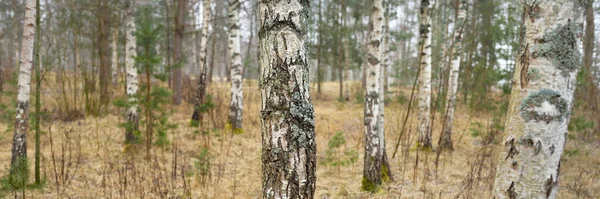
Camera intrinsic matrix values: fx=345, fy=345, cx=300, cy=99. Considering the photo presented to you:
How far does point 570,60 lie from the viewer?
5.36 feet

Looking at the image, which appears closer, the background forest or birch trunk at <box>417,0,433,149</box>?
the background forest

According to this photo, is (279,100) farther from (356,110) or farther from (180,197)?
(356,110)

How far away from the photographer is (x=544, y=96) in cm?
165

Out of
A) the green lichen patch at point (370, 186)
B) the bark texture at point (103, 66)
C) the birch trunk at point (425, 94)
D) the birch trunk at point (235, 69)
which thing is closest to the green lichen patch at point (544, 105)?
the green lichen patch at point (370, 186)

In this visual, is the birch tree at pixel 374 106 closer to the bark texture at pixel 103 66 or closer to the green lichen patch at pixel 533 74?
the green lichen patch at pixel 533 74

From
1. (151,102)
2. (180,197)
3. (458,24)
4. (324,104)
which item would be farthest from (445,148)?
(324,104)

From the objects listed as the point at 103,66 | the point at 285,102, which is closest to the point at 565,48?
the point at 285,102

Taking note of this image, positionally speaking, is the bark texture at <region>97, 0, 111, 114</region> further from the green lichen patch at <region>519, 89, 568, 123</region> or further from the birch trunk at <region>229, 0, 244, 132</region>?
the green lichen patch at <region>519, 89, 568, 123</region>

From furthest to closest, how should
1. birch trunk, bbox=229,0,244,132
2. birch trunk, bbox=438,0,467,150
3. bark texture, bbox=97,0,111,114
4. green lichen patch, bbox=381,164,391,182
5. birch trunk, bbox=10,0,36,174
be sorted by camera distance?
bark texture, bbox=97,0,111,114 < birch trunk, bbox=229,0,244,132 < birch trunk, bbox=438,0,467,150 < green lichen patch, bbox=381,164,391,182 < birch trunk, bbox=10,0,36,174

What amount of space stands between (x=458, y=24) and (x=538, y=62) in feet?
20.2

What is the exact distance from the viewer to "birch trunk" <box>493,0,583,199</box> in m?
1.63

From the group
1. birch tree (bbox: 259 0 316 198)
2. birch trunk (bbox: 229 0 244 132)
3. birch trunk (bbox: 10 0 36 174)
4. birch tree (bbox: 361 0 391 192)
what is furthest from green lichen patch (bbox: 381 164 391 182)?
birch trunk (bbox: 10 0 36 174)

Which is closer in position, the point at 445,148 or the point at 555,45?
the point at 555,45

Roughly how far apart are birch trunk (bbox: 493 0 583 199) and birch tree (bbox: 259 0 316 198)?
1.07 meters
